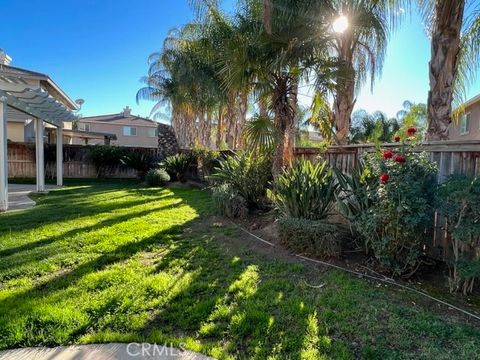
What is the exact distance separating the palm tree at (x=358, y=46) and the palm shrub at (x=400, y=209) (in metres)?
3.25

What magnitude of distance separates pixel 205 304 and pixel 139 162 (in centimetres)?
1538

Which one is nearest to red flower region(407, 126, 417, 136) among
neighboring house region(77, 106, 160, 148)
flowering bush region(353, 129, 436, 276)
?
flowering bush region(353, 129, 436, 276)

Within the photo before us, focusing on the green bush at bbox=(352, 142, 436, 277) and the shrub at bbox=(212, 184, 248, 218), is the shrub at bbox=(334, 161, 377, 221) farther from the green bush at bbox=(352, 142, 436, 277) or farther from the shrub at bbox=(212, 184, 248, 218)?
the shrub at bbox=(212, 184, 248, 218)

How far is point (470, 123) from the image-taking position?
60.6 ft

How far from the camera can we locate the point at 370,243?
14.0 feet

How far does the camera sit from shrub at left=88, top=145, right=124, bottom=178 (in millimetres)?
17125

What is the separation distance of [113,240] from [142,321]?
2.83 metres

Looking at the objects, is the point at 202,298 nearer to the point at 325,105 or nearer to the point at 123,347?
the point at 123,347

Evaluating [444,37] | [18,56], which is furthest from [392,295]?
[18,56]

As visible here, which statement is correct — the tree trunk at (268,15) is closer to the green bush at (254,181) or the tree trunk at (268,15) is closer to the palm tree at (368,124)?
the green bush at (254,181)

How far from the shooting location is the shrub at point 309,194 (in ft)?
17.3

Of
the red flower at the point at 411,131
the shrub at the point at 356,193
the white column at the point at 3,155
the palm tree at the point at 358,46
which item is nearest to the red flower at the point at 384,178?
the shrub at the point at 356,193

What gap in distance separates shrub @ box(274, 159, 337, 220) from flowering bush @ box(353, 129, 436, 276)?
3.81 feet

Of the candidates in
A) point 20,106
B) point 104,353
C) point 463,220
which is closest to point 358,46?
point 463,220
